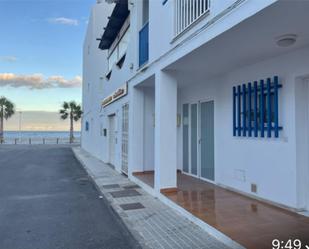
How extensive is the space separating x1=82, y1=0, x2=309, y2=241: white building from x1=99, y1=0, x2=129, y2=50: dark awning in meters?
0.10

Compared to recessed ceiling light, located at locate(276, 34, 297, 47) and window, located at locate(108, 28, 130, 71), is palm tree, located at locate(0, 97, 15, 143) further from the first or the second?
recessed ceiling light, located at locate(276, 34, 297, 47)

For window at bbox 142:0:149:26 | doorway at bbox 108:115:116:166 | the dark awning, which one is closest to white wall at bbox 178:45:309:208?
window at bbox 142:0:149:26

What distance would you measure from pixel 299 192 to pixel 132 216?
3018mm

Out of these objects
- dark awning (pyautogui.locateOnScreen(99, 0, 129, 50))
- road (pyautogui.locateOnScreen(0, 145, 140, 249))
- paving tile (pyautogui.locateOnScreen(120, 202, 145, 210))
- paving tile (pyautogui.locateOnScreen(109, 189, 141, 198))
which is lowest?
road (pyautogui.locateOnScreen(0, 145, 140, 249))

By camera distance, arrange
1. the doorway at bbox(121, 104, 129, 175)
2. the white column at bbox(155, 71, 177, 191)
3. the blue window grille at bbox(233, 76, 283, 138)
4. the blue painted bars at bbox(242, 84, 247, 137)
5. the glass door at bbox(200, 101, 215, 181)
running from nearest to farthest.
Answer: the blue window grille at bbox(233, 76, 283, 138) < the blue painted bars at bbox(242, 84, 247, 137) < the white column at bbox(155, 71, 177, 191) < the glass door at bbox(200, 101, 215, 181) < the doorway at bbox(121, 104, 129, 175)

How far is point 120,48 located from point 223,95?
678 cm

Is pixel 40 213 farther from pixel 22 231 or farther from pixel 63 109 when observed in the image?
pixel 63 109

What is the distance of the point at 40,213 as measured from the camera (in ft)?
20.4

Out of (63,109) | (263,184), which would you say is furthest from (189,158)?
(63,109)

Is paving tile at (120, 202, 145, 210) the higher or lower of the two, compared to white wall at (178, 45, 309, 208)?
lower

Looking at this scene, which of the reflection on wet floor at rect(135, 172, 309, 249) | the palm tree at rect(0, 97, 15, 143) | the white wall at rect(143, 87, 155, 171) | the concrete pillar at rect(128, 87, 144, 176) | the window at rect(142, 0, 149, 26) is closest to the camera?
the reflection on wet floor at rect(135, 172, 309, 249)

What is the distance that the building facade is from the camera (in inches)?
182

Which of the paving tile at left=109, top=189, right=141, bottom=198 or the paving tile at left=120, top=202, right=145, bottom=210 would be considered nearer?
the paving tile at left=120, top=202, right=145, bottom=210

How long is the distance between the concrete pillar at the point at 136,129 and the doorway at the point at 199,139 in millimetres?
1409
